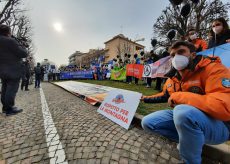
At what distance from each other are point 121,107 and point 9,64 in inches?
115

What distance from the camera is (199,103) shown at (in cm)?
151

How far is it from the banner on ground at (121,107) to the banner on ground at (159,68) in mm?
3910

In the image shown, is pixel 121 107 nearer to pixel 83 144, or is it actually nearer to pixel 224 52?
pixel 83 144

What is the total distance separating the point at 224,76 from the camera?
→ 1.50m

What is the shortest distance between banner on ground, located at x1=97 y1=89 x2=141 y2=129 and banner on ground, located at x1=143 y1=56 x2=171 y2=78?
3910mm

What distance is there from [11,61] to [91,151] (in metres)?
3.13

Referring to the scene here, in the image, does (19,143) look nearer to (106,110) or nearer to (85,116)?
(85,116)

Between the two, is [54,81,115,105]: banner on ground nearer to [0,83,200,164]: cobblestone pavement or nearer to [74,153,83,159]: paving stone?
[0,83,200,164]: cobblestone pavement

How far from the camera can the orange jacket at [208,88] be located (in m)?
1.39

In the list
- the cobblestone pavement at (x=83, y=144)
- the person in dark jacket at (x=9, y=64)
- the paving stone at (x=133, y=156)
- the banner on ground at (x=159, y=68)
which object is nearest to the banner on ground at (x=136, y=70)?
the banner on ground at (x=159, y=68)

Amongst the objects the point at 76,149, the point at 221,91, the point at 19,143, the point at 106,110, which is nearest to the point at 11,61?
the point at 19,143

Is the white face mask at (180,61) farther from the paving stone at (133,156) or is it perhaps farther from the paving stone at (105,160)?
the paving stone at (105,160)

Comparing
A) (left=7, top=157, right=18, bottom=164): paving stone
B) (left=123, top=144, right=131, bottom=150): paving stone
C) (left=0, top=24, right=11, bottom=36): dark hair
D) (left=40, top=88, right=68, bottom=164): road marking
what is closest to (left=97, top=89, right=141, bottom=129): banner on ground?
(left=123, top=144, right=131, bottom=150): paving stone

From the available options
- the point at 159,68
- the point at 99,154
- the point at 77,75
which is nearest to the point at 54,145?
the point at 99,154
